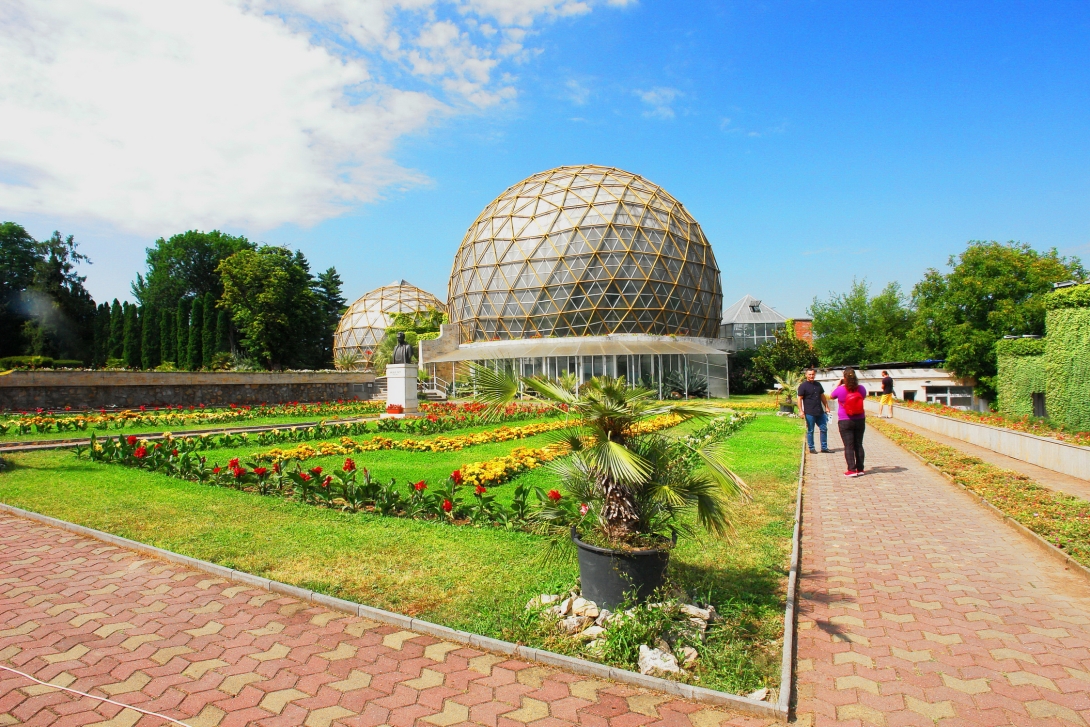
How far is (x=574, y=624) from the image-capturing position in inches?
173

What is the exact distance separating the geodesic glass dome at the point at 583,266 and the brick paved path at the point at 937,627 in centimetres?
3013

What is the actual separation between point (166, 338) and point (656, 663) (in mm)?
56676

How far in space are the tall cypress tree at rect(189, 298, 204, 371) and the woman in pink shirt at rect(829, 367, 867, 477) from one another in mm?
50274

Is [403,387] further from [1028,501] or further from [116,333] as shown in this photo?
[116,333]

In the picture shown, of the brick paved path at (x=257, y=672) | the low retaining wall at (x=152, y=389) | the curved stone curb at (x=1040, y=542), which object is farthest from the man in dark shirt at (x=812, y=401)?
the low retaining wall at (x=152, y=389)

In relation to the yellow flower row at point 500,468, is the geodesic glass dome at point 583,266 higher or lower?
higher

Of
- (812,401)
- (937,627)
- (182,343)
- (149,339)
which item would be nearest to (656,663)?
(937,627)

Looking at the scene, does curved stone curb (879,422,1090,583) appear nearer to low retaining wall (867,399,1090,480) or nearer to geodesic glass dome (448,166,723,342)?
low retaining wall (867,399,1090,480)

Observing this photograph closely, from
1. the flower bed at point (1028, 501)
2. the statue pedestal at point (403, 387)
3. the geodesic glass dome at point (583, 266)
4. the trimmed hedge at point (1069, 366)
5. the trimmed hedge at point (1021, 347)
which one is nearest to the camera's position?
the flower bed at point (1028, 501)

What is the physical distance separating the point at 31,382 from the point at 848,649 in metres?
25.9

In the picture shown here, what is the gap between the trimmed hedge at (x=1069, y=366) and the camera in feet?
51.8

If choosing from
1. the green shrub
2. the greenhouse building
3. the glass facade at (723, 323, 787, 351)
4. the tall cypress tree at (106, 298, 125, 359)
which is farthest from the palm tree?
the tall cypress tree at (106, 298, 125, 359)

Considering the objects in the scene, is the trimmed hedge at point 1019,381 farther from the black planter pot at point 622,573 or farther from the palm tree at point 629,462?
the black planter pot at point 622,573

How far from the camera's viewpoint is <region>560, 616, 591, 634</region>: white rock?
4.38m
